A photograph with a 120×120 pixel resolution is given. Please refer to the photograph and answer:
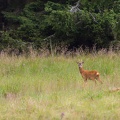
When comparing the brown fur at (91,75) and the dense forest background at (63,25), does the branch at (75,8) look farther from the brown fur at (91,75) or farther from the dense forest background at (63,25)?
the brown fur at (91,75)

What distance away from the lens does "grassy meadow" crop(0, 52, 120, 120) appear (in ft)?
24.3

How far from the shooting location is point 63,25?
1544 centimetres

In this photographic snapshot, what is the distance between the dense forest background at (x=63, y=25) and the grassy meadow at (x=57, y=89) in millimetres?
2001

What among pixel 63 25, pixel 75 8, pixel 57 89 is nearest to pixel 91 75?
pixel 57 89

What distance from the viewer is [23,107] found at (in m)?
7.70

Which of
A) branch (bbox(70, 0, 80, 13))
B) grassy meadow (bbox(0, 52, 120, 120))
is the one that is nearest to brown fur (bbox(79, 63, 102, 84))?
grassy meadow (bbox(0, 52, 120, 120))

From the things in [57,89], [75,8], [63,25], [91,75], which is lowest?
[57,89]

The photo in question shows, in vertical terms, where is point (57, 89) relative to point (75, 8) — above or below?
below

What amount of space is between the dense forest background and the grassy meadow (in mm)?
2001

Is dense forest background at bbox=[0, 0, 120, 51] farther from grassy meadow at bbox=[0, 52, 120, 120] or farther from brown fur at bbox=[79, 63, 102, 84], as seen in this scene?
brown fur at bbox=[79, 63, 102, 84]

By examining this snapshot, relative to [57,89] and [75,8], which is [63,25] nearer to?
[75,8]

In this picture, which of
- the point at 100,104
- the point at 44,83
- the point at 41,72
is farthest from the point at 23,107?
the point at 41,72

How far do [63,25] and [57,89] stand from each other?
588 cm

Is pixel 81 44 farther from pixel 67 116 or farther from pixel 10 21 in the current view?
pixel 67 116
